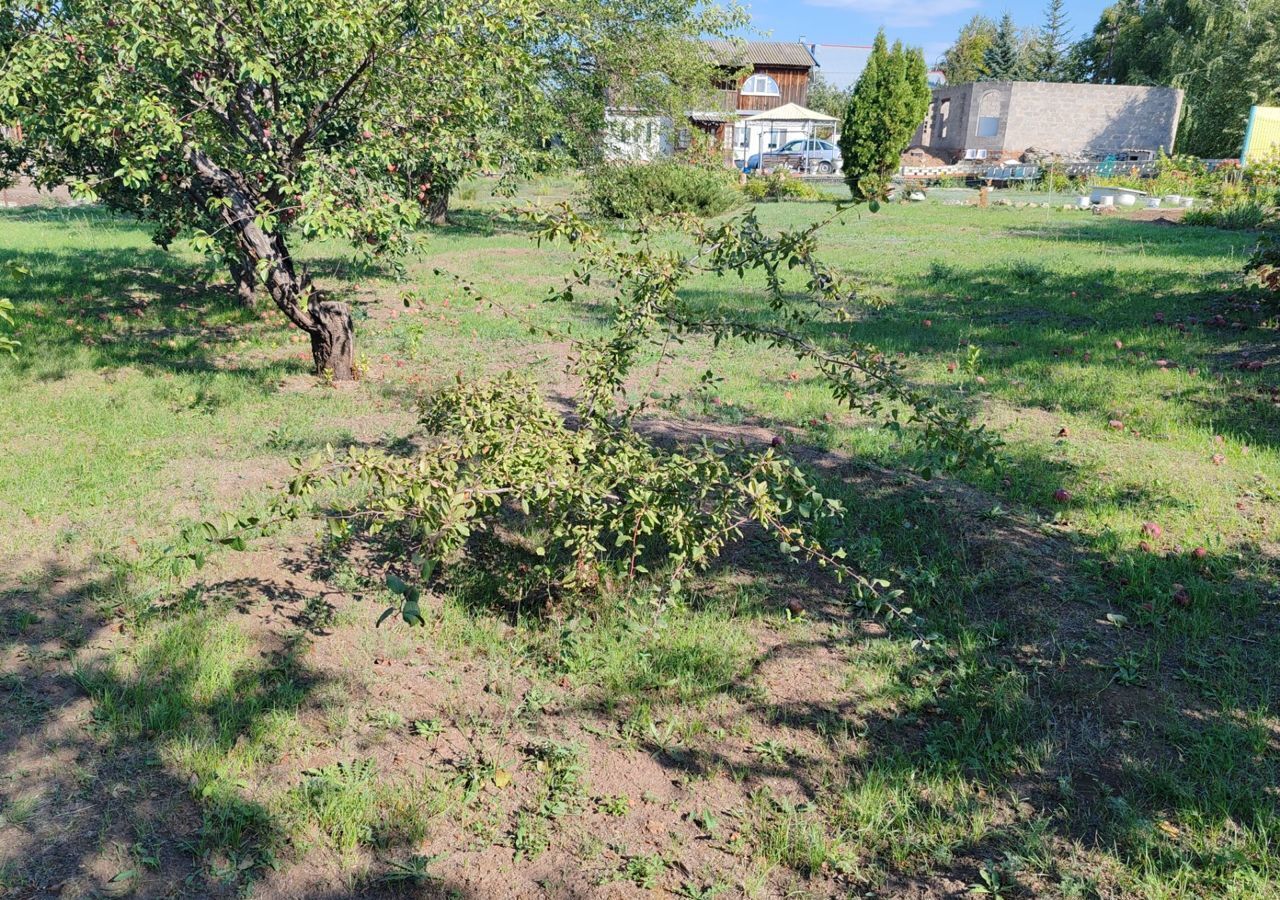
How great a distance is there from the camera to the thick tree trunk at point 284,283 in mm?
7078

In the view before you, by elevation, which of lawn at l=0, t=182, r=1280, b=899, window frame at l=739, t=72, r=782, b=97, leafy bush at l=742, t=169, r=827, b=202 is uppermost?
window frame at l=739, t=72, r=782, b=97

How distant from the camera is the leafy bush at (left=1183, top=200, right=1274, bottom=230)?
1630 centimetres

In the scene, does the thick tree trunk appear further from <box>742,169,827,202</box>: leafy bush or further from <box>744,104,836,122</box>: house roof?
<box>744,104,836,122</box>: house roof

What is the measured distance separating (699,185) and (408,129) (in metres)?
13.4

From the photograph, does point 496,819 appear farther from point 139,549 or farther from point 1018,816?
point 139,549

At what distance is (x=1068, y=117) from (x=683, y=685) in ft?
164

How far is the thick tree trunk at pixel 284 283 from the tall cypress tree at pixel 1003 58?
70.2 m

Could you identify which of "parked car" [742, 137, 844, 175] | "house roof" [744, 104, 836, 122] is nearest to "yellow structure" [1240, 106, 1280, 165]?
"parked car" [742, 137, 844, 175]

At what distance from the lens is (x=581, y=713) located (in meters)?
3.55

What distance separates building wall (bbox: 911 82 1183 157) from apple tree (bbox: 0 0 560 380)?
4434cm

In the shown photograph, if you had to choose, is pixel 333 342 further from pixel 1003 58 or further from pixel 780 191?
pixel 1003 58

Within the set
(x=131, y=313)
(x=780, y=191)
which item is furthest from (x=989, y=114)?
(x=131, y=313)

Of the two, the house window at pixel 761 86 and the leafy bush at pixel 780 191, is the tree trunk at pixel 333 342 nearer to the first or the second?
the leafy bush at pixel 780 191

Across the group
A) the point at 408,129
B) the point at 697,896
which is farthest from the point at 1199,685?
the point at 408,129
